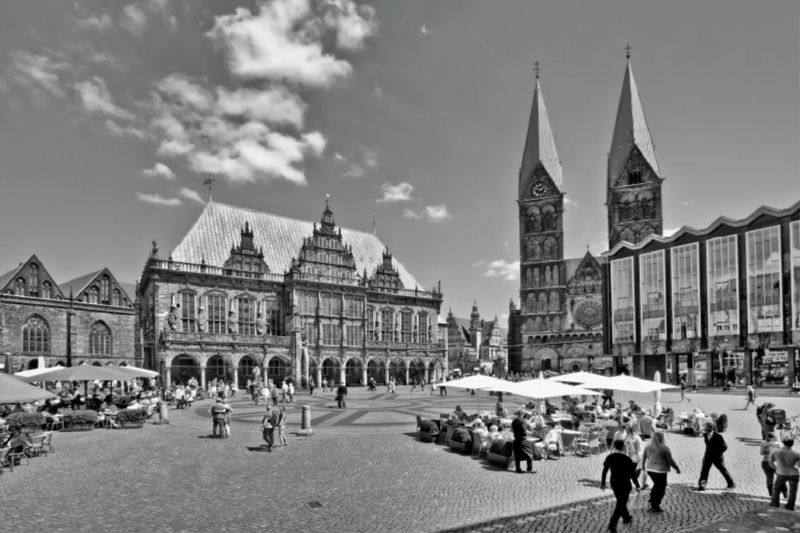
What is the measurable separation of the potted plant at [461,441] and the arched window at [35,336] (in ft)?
150

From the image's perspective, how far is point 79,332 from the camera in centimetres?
5338

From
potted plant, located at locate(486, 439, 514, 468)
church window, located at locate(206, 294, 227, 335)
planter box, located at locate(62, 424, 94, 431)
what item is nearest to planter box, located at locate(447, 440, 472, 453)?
potted plant, located at locate(486, 439, 514, 468)

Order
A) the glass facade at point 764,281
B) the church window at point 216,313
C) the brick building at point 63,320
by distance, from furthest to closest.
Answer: the church window at point 216,313
the brick building at point 63,320
the glass facade at point 764,281

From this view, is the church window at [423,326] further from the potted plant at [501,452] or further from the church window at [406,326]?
the potted plant at [501,452]

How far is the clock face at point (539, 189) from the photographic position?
9175 centimetres

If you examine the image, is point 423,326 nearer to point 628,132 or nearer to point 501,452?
point 628,132

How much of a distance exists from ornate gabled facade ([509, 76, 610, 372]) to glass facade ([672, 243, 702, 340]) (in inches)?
1316

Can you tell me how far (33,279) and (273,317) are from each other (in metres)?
20.1

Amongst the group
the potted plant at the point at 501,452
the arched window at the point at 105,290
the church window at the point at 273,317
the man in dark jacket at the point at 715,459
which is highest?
the arched window at the point at 105,290

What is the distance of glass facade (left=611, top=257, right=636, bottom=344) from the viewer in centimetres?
5772

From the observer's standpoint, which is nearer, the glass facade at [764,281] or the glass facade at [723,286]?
the glass facade at [764,281]

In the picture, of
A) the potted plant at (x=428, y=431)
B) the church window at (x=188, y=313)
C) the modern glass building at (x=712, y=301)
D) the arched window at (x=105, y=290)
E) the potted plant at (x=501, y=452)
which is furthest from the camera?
the arched window at (x=105, y=290)

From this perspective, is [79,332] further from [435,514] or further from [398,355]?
[435,514]

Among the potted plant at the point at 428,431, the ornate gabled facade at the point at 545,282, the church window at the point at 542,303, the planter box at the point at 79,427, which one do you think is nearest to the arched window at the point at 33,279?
the planter box at the point at 79,427
